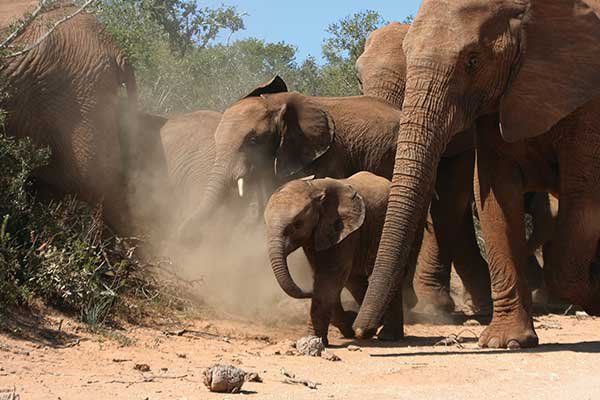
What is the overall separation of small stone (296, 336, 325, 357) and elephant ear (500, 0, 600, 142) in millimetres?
1674

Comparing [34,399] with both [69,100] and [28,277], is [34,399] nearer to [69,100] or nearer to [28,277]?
[28,277]

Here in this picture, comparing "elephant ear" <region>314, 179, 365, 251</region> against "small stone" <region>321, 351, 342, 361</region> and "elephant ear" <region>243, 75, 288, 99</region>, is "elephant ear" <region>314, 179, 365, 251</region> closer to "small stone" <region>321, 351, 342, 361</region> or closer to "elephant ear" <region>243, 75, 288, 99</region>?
"small stone" <region>321, 351, 342, 361</region>

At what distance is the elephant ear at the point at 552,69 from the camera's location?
7285 mm

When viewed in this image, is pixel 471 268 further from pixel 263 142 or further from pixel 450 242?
pixel 263 142

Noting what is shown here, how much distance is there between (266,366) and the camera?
6.80 meters

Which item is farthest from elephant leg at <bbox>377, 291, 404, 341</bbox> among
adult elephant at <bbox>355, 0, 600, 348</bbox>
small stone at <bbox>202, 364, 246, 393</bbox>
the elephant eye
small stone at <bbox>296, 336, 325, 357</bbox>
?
small stone at <bbox>202, 364, 246, 393</bbox>

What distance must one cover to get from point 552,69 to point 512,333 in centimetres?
171

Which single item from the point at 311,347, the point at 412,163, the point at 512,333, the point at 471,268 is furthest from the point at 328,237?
the point at 471,268

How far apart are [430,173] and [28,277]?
2.53 m

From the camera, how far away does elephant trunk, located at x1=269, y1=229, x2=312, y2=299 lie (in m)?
7.73

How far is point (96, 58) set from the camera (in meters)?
9.27

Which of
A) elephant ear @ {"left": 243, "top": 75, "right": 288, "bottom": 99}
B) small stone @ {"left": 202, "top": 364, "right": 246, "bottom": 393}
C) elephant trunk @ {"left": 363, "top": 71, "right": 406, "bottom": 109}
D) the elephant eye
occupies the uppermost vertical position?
elephant trunk @ {"left": 363, "top": 71, "right": 406, "bottom": 109}

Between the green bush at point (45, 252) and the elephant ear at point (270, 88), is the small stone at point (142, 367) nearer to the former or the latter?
the green bush at point (45, 252)

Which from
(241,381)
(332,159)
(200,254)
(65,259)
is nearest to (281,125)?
(332,159)
